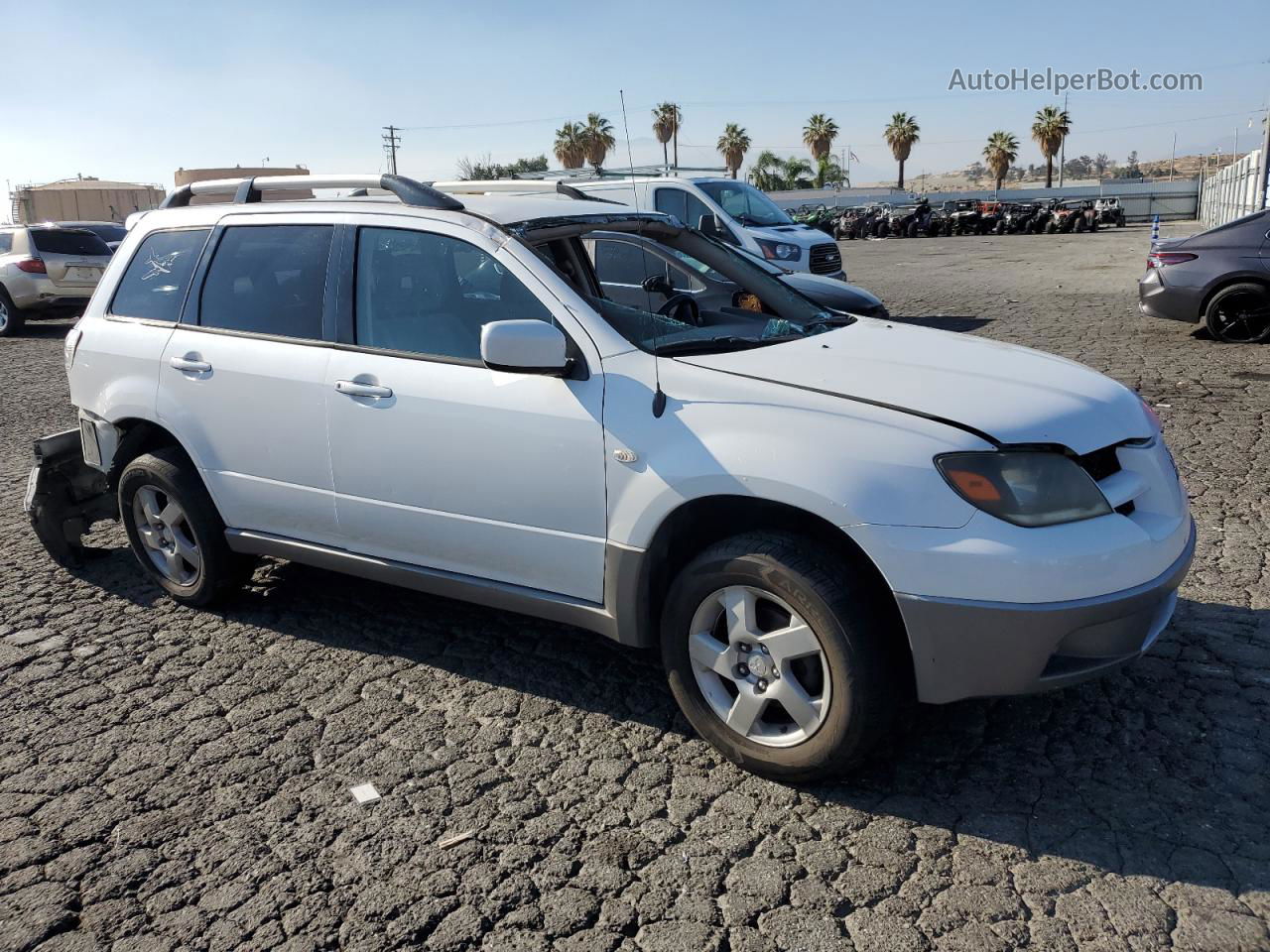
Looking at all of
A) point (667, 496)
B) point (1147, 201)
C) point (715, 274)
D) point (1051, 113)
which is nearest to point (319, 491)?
point (667, 496)

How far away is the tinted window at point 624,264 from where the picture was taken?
4.69 m

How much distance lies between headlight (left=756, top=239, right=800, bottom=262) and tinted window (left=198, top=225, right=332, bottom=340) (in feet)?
31.6

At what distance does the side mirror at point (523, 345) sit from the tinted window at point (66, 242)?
15747 mm

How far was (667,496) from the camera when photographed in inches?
133

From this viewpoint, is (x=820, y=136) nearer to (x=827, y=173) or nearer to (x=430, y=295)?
(x=827, y=173)

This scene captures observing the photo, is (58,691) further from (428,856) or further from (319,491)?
(428,856)

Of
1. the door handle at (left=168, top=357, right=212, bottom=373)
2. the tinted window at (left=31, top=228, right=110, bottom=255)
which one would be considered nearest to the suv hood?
the door handle at (left=168, top=357, right=212, bottom=373)

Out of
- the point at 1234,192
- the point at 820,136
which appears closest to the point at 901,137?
the point at 820,136

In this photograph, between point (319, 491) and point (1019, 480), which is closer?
point (1019, 480)

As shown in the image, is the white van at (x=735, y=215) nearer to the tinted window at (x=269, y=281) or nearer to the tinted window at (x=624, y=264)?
the tinted window at (x=624, y=264)

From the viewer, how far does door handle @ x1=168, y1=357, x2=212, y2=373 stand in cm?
460

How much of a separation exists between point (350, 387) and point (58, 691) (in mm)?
1696

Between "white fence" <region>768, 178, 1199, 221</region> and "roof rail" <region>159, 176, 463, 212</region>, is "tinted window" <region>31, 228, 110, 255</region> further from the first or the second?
"white fence" <region>768, 178, 1199, 221</region>

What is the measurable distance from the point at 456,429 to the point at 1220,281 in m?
9.92
